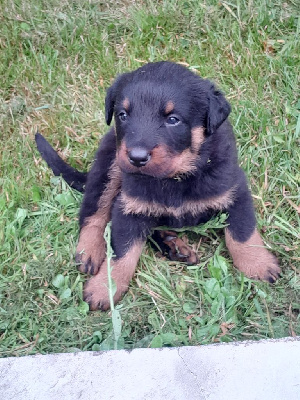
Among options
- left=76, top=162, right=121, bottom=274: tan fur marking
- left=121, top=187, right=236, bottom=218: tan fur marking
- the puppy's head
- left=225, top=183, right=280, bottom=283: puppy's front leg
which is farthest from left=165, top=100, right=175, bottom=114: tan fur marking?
left=76, top=162, right=121, bottom=274: tan fur marking

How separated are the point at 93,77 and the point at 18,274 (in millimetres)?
1907

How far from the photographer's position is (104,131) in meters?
3.81

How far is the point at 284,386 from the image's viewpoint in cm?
190

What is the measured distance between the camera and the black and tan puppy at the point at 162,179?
2.40 m

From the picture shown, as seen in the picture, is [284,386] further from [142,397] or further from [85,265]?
[85,265]

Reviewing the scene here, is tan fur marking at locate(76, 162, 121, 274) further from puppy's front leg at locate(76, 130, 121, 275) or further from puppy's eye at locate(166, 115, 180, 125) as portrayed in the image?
puppy's eye at locate(166, 115, 180, 125)

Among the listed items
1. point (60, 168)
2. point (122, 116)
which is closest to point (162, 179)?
point (122, 116)

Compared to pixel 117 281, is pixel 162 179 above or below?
above

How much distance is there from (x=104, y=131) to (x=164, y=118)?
1461 millimetres

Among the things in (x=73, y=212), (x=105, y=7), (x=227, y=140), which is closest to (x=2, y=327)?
(x=73, y=212)

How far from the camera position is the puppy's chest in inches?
107

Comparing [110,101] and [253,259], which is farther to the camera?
[253,259]

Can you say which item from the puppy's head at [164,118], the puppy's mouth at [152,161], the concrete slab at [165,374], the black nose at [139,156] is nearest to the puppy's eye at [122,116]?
the puppy's head at [164,118]

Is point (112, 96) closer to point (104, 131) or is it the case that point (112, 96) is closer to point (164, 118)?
point (164, 118)
